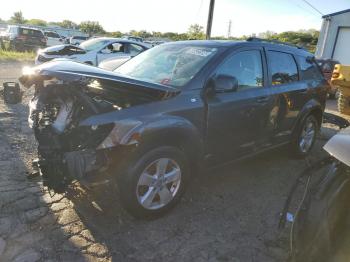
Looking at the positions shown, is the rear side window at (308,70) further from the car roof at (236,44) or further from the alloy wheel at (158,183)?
the alloy wheel at (158,183)

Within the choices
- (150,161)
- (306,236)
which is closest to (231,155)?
(150,161)

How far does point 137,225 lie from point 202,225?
658 mm

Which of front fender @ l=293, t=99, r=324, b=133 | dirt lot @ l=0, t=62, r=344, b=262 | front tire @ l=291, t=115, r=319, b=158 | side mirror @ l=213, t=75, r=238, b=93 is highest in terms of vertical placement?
side mirror @ l=213, t=75, r=238, b=93

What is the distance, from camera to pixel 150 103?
10.7 feet

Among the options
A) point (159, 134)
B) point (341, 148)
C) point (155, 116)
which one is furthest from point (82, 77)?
point (341, 148)

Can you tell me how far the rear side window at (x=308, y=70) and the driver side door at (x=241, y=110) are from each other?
1.18 m

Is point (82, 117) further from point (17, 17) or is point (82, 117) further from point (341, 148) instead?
point (17, 17)

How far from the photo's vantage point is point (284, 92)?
4.72m

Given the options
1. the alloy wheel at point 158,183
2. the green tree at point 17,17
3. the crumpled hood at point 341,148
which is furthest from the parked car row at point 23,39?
the green tree at point 17,17

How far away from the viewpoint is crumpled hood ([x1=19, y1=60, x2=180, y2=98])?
119 inches

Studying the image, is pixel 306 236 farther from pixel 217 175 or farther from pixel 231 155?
pixel 217 175

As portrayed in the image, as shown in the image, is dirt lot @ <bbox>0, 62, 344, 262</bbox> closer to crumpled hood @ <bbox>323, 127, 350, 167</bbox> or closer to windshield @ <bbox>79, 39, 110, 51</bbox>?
crumpled hood @ <bbox>323, 127, 350, 167</bbox>

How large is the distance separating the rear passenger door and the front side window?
25 cm

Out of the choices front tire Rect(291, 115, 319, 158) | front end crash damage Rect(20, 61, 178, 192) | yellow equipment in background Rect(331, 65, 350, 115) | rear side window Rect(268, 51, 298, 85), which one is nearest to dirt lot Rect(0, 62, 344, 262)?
front end crash damage Rect(20, 61, 178, 192)
